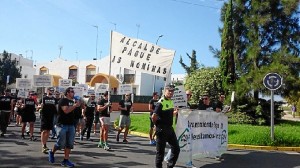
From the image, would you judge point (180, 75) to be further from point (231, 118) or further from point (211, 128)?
point (211, 128)

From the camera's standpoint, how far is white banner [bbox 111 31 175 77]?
1485cm

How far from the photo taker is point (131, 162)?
30.7 feet

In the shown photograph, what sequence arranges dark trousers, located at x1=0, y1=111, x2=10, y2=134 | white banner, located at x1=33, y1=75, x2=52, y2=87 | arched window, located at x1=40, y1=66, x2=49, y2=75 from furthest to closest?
arched window, located at x1=40, y1=66, x2=49, y2=75
white banner, located at x1=33, y1=75, x2=52, y2=87
dark trousers, located at x1=0, y1=111, x2=10, y2=134

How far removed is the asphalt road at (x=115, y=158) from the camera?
891cm

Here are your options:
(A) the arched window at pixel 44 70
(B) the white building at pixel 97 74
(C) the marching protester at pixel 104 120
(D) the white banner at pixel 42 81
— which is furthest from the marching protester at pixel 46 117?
(A) the arched window at pixel 44 70

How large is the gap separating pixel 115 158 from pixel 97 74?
137 feet

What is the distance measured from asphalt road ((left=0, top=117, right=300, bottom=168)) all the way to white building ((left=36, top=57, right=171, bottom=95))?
37.8 metres

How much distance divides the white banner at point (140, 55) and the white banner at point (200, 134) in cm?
451

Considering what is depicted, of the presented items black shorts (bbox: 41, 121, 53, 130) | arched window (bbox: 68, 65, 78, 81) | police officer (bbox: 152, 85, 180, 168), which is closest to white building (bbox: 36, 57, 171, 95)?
arched window (bbox: 68, 65, 78, 81)

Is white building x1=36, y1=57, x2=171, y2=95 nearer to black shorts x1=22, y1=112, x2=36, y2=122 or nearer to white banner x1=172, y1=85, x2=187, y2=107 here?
black shorts x1=22, y1=112, x2=36, y2=122

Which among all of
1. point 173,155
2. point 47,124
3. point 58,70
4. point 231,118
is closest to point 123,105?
point 47,124

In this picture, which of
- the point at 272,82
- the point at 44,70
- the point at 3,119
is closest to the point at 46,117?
the point at 3,119

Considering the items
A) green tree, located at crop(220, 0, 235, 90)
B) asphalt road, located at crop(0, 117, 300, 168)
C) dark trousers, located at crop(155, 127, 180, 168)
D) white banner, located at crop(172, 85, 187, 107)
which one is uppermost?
green tree, located at crop(220, 0, 235, 90)

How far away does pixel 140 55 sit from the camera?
15.2 meters
